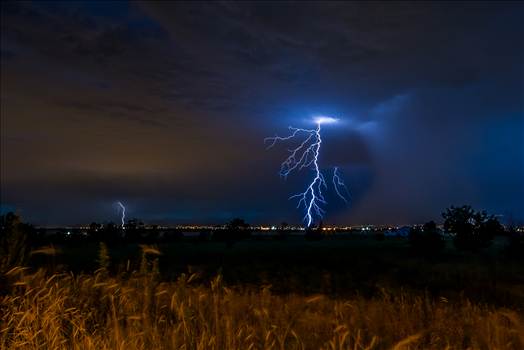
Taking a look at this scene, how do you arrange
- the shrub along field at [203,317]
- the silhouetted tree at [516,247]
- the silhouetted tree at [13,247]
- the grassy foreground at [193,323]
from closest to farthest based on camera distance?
the shrub along field at [203,317], the grassy foreground at [193,323], the silhouetted tree at [13,247], the silhouetted tree at [516,247]

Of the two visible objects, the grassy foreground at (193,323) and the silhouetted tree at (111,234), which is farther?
the silhouetted tree at (111,234)

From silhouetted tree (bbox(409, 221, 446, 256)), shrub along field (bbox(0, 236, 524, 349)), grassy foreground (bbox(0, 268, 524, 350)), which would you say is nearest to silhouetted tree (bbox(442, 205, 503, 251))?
silhouetted tree (bbox(409, 221, 446, 256))

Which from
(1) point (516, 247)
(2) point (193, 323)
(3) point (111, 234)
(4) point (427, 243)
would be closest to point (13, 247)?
(2) point (193, 323)

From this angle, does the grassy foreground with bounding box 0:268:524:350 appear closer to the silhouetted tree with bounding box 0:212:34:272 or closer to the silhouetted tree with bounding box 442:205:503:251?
the silhouetted tree with bounding box 0:212:34:272

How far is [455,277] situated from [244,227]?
42.0m

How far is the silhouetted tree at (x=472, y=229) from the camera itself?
34625 millimetres

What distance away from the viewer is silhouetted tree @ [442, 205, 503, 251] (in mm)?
34625

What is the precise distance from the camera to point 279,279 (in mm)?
19891

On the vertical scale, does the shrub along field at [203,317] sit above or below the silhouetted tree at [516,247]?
below

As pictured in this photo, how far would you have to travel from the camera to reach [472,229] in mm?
35188

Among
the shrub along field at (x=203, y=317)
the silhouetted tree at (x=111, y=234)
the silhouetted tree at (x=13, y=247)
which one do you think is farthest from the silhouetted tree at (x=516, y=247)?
the silhouetted tree at (x=111, y=234)

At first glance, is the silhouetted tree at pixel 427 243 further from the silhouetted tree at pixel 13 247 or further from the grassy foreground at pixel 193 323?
the silhouetted tree at pixel 13 247

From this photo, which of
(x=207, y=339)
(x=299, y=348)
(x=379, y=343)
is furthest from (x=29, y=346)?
(x=379, y=343)

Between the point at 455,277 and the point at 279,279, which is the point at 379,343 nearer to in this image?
the point at 279,279
